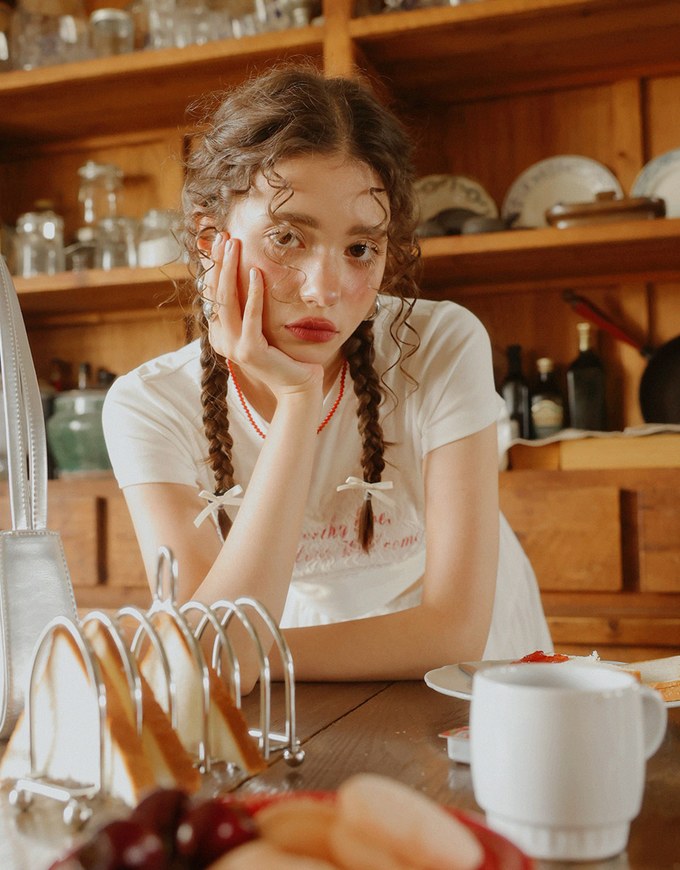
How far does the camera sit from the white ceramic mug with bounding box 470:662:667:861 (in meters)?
0.47

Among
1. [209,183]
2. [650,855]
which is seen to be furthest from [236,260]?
[650,855]

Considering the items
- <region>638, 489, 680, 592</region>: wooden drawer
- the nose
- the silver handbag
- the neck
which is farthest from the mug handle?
<region>638, 489, 680, 592</region>: wooden drawer

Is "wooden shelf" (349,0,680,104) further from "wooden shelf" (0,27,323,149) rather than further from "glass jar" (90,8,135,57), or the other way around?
"glass jar" (90,8,135,57)

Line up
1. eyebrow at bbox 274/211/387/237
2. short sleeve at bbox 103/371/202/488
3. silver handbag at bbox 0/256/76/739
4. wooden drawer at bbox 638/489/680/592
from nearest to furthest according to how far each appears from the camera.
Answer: silver handbag at bbox 0/256/76/739 → eyebrow at bbox 274/211/387/237 → short sleeve at bbox 103/371/202/488 → wooden drawer at bbox 638/489/680/592

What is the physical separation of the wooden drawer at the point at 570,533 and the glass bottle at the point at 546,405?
0.21 meters

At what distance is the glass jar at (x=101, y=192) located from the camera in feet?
9.02

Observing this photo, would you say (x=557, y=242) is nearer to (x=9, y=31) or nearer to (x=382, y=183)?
(x=382, y=183)

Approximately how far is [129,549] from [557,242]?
131 centimetres

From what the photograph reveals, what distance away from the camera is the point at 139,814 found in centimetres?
38

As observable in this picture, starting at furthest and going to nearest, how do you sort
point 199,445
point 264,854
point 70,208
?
point 70,208 < point 199,445 < point 264,854

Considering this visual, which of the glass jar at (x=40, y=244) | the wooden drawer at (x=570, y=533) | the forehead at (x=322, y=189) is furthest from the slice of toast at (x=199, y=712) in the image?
the glass jar at (x=40, y=244)

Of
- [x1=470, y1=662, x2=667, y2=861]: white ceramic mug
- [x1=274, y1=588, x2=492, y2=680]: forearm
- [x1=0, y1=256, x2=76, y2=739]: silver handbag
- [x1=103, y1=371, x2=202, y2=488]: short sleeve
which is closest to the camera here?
[x1=470, y1=662, x2=667, y2=861]: white ceramic mug

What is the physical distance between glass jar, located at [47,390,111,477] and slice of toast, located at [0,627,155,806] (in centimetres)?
192

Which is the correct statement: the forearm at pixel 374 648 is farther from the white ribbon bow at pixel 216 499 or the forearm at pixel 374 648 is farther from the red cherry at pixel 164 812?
the red cherry at pixel 164 812
